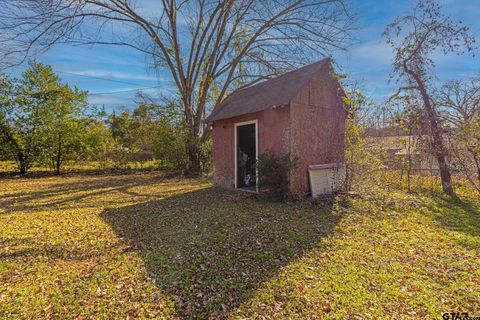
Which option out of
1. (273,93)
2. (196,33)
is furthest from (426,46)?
(196,33)

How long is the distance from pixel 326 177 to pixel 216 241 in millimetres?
4178

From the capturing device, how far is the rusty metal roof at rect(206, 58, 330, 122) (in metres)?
6.33

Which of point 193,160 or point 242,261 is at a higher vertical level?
point 193,160

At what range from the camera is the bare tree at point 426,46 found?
6699 mm

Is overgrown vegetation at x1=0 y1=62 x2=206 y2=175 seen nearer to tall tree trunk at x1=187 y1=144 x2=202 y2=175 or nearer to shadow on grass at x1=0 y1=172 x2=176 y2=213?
tall tree trunk at x1=187 y1=144 x2=202 y2=175

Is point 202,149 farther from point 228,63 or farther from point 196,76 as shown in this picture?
point 228,63

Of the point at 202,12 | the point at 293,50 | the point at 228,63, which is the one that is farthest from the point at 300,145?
the point at 202,12

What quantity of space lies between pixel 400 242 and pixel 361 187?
3131mm

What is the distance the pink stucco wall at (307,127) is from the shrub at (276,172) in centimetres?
31

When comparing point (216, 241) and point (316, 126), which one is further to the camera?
point (316, 126)

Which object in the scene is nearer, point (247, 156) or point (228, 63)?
point (247, 156)

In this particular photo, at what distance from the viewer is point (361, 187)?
6.82m

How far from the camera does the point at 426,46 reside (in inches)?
279

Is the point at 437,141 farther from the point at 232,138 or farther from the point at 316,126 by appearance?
the point at 232,138
